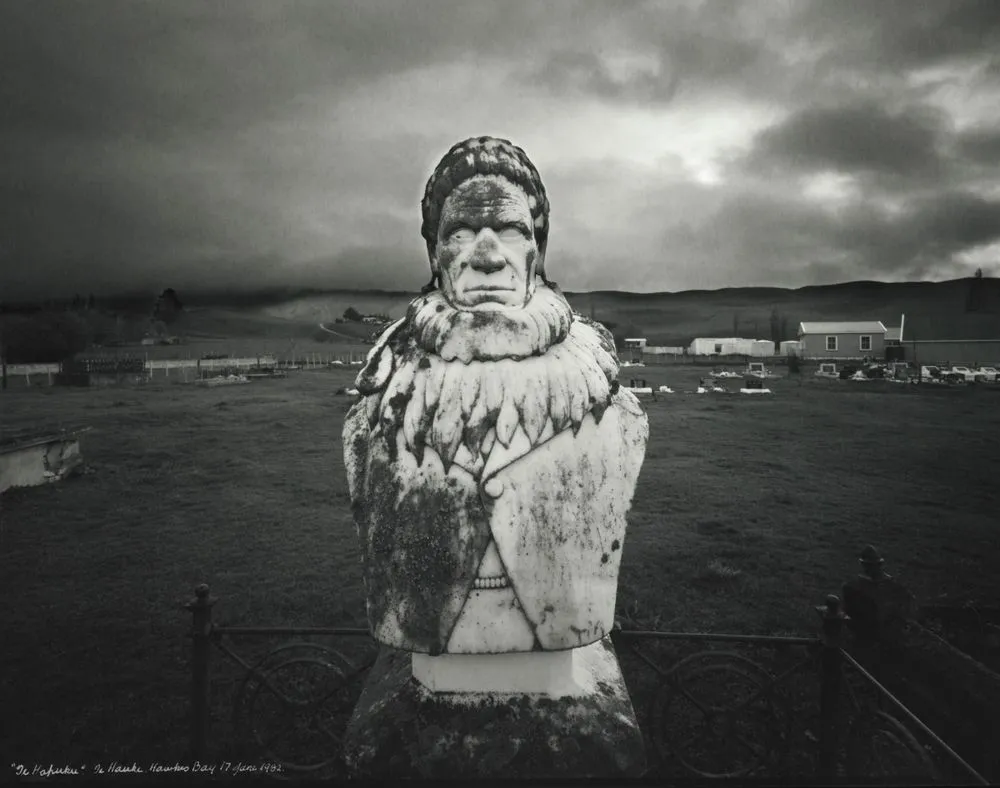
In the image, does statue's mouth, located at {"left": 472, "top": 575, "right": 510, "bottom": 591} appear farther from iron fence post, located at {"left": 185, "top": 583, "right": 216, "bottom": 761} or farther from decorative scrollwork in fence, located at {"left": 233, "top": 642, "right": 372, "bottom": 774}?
iron fence post, located at {"left": 185, "top": 583, "right": 216, "bottom": 761}

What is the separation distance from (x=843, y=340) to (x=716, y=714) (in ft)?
190

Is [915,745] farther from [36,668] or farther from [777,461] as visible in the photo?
[777,461]

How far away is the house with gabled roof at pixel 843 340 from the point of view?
51.0 m

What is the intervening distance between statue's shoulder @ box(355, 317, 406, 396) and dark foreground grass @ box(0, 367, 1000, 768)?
128 inches

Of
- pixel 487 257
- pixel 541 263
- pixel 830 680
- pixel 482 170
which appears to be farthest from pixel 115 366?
pixel 830 680

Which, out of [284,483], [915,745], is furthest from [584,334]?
[284,483]

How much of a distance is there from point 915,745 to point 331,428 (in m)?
16.8

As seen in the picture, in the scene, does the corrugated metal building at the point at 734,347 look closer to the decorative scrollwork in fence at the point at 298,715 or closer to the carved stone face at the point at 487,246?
the decorative scrollwork in fence at the point at 298,715

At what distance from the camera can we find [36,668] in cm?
490

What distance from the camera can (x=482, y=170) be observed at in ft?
7.72

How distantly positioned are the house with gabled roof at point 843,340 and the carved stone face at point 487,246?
57.0 metres

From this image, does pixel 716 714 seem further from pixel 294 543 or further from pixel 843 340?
pixel 843 340

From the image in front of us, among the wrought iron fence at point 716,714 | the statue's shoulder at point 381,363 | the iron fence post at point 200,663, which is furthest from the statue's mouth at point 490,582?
the iron fence post at point 200,663

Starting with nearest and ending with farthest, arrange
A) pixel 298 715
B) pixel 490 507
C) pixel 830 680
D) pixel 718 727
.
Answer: pixel 490 507 < pixel 830 680 < pixel 298 715 < pixel 718 727
